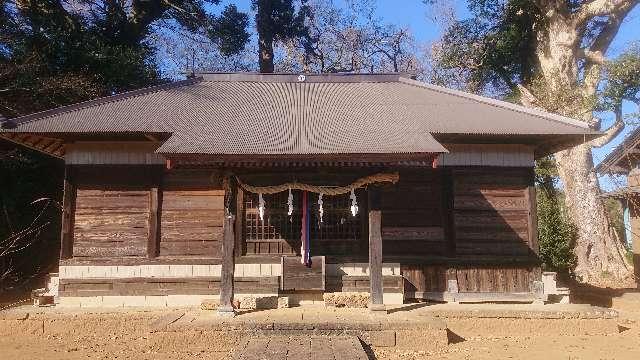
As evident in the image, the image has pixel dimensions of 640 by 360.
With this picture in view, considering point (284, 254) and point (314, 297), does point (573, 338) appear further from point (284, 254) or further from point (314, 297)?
point (284, 254)

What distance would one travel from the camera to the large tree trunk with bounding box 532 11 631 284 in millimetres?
19234

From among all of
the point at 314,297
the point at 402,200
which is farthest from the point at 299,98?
the point at 314,297

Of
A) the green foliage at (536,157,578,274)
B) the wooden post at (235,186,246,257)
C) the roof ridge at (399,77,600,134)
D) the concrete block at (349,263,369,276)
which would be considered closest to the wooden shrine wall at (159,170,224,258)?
the wooden post at (235,186,246,257)

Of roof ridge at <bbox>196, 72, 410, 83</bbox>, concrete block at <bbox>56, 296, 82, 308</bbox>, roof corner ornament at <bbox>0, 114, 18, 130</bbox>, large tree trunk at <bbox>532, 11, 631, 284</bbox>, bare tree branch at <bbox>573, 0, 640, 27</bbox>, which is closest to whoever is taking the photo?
roof corner ornament at <bbox>0, 114, 18, 130</bbox>

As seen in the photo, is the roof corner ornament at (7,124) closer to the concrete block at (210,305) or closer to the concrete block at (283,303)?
the concrete block at (210,305)

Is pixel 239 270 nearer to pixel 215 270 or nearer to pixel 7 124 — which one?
pixel 215 270

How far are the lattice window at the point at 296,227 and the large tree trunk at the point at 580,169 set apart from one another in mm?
12904

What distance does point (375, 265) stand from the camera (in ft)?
Result: 30.1

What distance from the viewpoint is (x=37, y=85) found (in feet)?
49.0

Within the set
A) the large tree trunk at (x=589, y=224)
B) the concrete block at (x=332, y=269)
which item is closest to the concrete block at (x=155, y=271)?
the concrete block at (x=332, y=269)

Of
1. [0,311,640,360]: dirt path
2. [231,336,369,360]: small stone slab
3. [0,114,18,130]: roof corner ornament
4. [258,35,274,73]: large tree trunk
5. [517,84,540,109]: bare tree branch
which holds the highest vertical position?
[258,35,274,73]: large tree trunk

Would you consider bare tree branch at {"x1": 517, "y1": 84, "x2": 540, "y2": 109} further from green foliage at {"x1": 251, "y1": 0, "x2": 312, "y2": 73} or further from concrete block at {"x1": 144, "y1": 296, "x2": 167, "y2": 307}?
concrete block at {"x1": 144, "y1": 296, "x2": 167, "y2": 307}

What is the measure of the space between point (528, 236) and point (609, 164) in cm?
902

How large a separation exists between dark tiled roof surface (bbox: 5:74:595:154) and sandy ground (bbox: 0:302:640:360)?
3.52m
